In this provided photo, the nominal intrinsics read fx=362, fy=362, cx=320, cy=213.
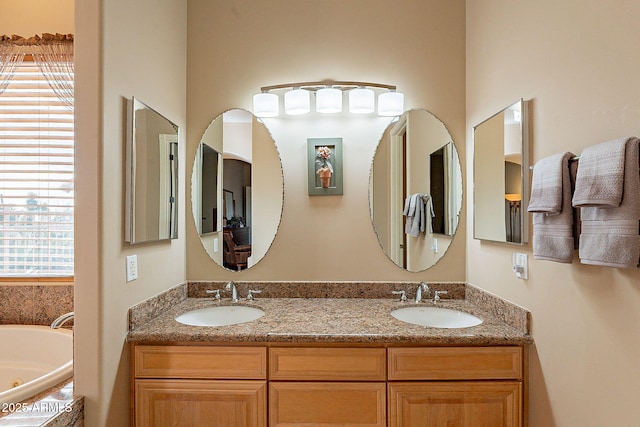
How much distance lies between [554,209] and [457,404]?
0.95m

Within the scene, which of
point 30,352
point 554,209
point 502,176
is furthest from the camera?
point 30,352

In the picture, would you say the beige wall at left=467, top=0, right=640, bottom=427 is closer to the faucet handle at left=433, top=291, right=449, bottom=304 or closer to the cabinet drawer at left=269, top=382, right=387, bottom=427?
the faucet handle at left=433, top=291, right=449, bottom=304

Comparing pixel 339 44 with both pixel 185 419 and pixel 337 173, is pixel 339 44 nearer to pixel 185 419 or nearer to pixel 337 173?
pixel 337 173

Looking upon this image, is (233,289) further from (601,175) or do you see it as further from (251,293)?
(601,175)

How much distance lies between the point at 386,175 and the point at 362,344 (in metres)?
1.08

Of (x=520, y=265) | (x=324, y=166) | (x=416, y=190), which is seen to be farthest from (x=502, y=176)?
(x=324, y=166)

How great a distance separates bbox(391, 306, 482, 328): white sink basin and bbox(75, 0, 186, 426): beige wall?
4.48 ft

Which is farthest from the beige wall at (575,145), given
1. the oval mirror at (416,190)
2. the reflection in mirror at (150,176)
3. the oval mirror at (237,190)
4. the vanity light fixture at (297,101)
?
the reflection in mirror at (150,176)

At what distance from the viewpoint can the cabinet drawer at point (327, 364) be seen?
1.62m

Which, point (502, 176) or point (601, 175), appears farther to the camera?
point (502, 176)

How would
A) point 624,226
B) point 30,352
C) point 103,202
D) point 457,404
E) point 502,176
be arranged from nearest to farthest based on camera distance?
point 624,226
point 103,202
point 457,404
point 502,176
point 30,352

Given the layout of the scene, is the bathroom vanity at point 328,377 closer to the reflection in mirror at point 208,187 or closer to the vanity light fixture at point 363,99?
the reflection in mirror at point 208,187

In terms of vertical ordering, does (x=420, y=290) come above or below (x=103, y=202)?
below

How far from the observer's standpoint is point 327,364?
162 centimetres
